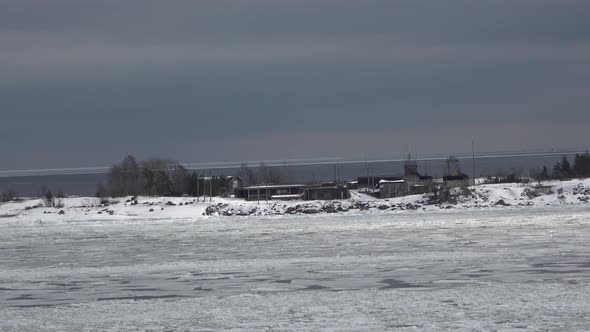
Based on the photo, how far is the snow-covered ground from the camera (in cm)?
1444

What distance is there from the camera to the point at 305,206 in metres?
64.5

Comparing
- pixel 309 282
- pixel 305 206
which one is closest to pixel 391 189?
pixel 305 206

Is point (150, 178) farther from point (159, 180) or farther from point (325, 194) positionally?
point (325, 194)

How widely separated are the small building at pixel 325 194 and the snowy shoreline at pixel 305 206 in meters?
11.9

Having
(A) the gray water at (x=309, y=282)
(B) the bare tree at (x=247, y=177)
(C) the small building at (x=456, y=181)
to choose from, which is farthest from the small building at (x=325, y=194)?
(A) the gray water at (x=309, y=282)

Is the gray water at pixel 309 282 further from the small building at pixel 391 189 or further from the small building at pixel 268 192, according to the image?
the small building at pixel 268 192

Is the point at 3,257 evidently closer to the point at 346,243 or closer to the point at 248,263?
the point at 248,263

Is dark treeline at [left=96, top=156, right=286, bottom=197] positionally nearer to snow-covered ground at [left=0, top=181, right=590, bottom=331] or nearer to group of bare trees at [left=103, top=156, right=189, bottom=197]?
group of bare trees at [left=103, top=156, right=189, bottom=197]

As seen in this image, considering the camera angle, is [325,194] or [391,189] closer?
[325,194]

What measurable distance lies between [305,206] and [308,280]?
4480cm

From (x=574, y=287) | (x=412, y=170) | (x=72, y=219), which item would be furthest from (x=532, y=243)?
(x=412, y=170)

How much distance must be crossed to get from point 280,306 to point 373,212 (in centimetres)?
4488

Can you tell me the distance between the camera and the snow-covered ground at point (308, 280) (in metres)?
14.4

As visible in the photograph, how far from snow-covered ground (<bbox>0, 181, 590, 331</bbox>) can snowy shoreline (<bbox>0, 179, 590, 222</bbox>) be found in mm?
23417
